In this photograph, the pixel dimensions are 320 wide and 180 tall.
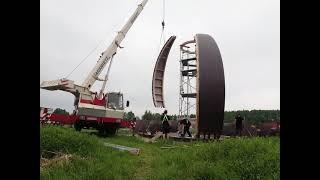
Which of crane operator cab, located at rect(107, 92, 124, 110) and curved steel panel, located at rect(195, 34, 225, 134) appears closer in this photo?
curved steel panel, located at rect(195, 34, 225, 134)

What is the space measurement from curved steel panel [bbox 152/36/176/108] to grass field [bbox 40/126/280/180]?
16923 millimetres

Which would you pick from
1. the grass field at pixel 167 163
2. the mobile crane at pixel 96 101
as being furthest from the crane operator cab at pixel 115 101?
the grass field at pixel 167 163

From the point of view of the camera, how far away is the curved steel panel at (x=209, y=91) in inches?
837

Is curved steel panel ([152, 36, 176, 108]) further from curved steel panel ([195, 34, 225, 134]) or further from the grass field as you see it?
the grass field

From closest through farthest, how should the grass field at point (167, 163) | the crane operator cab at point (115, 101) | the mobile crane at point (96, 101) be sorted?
the grass field at point (167, 163) → the mobile crane at point (96, 101) → the crane operator cab at point (115, 101)

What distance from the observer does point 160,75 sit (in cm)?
3066

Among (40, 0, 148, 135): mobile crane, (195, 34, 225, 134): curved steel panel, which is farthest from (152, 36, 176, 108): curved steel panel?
(195, 34, 225, 134): curved steel panel

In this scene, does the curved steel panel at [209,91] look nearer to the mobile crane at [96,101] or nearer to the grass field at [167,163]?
the mobile crane at [96,101]

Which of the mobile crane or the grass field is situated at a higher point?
the mobile crane

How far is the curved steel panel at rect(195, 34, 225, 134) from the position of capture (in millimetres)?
21250

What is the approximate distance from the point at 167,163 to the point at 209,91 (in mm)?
10947

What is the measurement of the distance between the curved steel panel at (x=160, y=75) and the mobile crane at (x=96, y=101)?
181 inches
